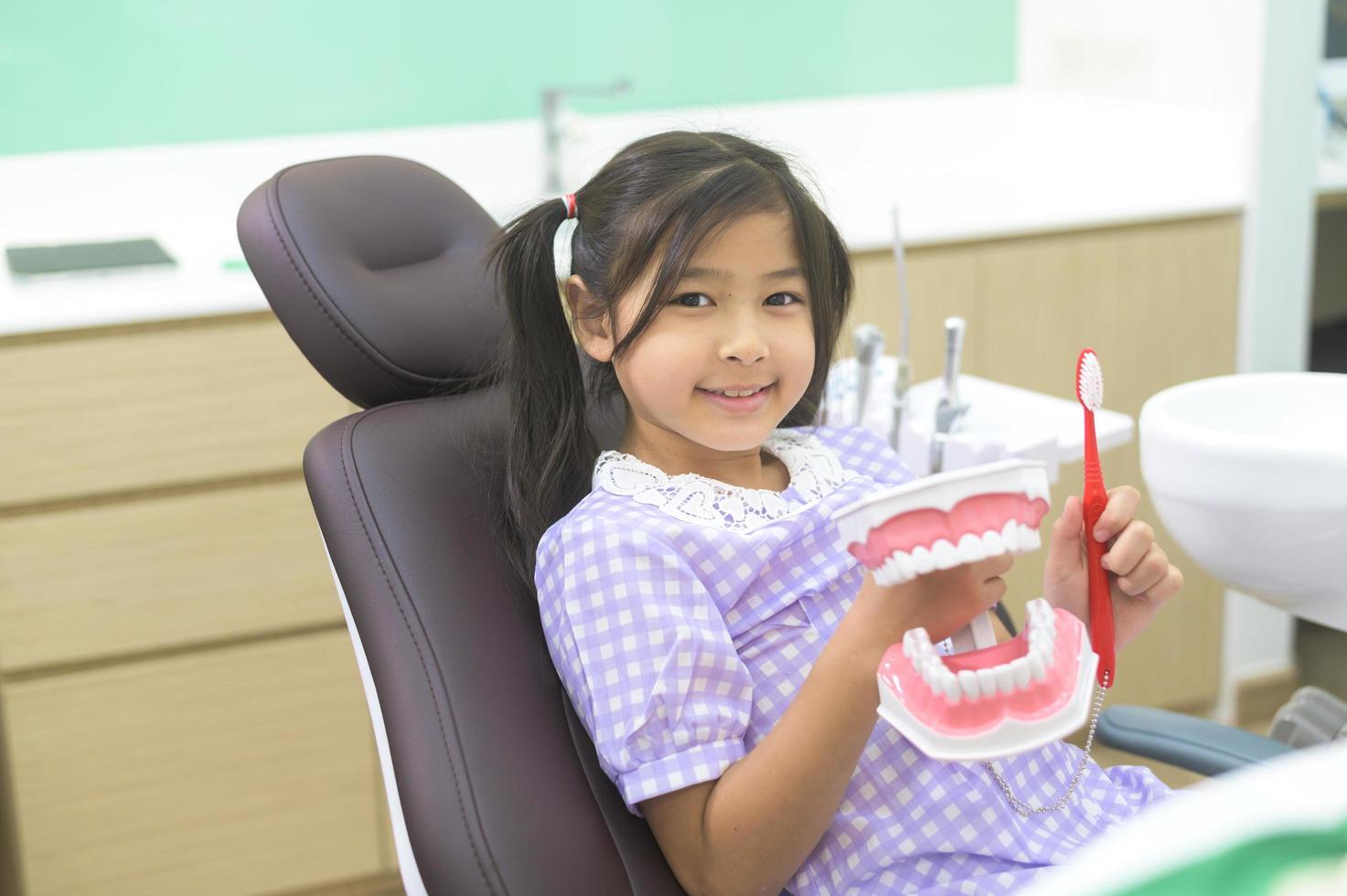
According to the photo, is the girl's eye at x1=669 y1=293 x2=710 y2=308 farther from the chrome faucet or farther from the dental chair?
the chrome faucet

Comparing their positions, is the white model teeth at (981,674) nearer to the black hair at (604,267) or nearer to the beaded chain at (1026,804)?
the beaded chain at (1026,804)

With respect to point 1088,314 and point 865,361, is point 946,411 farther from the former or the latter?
point 1088,314

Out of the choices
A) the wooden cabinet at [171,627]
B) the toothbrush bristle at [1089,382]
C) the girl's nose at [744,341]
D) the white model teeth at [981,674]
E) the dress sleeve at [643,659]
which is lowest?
the wooden cabinet at [171,627]

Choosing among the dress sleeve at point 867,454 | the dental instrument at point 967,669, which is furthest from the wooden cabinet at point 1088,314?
the dental instrument at point 967,669

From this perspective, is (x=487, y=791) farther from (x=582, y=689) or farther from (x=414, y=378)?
(x=414, y=378)

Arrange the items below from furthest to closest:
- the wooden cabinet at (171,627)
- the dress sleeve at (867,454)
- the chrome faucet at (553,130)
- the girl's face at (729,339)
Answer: the chrome faucet at (553,130), the wooden cabinet at (171,627), the dress sleeve at (867,454), the girl's face at (729,339)

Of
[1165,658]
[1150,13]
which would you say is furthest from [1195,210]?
[1165,658]

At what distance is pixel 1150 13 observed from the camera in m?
2.54

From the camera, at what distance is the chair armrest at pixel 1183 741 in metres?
1.20

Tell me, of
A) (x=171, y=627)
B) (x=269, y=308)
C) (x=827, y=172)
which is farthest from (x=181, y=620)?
(x=827, y=172)

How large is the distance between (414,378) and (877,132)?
1.76 metres

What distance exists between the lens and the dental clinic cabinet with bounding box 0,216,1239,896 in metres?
1.92

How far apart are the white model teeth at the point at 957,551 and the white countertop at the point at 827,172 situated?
134 cm

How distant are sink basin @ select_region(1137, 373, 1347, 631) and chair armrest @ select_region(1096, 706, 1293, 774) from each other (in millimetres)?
128
